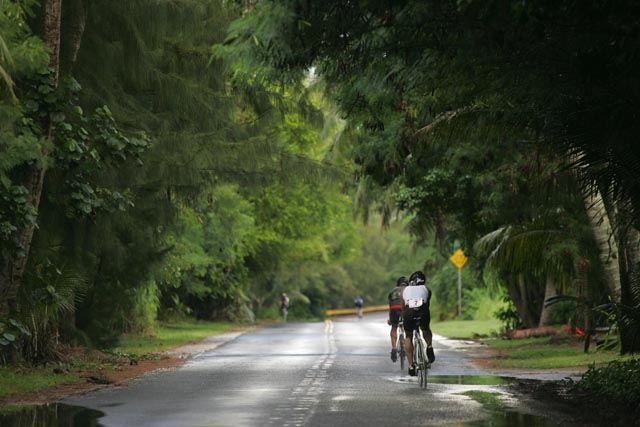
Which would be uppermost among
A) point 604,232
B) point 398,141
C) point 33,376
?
point 398,141

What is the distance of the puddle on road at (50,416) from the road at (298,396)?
254mm

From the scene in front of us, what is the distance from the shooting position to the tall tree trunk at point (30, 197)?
59.8 ft

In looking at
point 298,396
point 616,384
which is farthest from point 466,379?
point 616,384

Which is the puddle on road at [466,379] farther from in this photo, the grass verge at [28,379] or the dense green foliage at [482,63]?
the grass verge at [28,379]

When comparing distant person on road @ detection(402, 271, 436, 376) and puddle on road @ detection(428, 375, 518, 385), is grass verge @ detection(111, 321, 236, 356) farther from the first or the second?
distant person on road @ detection(402, 271, 436, 376)

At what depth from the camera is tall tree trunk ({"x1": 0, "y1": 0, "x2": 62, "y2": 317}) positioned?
1822 centimetres

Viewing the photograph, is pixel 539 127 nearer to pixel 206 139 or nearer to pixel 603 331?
pixel 206 139

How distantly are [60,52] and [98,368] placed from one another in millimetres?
6645

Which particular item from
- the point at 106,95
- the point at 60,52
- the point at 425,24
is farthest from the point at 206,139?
the point at 425,24

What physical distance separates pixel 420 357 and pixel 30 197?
22.8 feet

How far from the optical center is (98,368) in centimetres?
2256

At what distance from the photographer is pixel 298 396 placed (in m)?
16.0

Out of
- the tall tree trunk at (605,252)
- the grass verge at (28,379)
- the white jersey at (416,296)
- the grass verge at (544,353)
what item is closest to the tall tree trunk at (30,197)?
the grass verge at (28,379)

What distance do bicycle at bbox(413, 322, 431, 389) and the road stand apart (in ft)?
0.61
